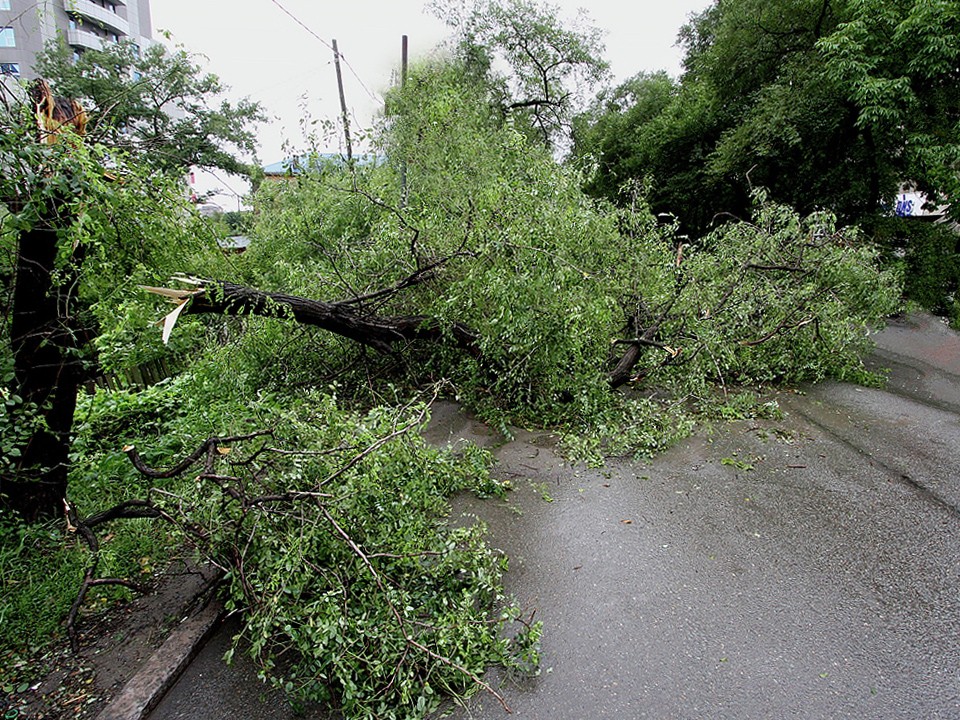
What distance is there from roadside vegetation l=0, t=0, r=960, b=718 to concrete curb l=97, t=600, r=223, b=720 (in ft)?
0.52

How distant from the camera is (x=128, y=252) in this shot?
2.96 metres

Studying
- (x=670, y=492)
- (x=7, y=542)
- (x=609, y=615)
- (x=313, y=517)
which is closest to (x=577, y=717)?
(x=609, y=615)

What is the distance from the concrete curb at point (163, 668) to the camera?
6.40ft

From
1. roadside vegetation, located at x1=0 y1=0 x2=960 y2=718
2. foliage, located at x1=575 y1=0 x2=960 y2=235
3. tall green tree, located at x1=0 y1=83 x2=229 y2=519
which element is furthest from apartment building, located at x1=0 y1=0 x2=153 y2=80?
tall green tree, located at x1=0 y1=83 x2=229 y2=519

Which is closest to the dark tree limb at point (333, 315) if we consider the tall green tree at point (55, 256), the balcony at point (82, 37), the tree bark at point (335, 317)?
the tree bark at point (335, 317)

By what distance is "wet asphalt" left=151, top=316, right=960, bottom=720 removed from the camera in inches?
79.0

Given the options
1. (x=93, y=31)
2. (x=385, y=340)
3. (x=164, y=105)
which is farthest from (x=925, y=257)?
(x=93, y=31)

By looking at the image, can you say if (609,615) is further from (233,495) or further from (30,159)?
(30,159)

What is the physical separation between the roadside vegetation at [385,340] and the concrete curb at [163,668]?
6.2 inches

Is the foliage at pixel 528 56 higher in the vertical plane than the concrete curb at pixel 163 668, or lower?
higher

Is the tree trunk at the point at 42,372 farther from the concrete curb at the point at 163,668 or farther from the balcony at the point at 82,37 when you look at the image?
the balcony at the point at 82,37

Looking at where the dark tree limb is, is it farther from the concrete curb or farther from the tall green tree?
the concrete curb

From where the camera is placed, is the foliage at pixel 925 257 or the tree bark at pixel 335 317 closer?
the tree bark at pixel 335 317

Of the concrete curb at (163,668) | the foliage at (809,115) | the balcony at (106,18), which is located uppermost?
the balcony at (106,18)
